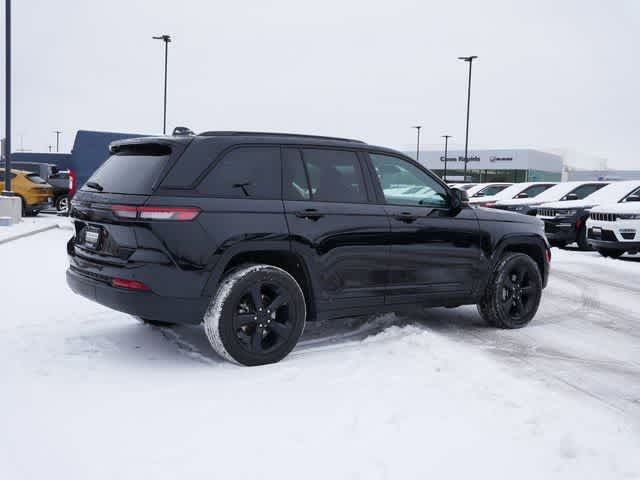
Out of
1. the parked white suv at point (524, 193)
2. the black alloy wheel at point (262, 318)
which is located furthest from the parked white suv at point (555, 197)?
the black alloy wheel at point (262, 318)

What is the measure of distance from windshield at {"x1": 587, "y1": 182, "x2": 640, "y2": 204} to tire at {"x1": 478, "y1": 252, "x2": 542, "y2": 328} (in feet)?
→ 33.1

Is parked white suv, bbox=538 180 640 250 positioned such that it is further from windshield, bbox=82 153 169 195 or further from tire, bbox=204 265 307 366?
windshield, bbox=82 153 169 195

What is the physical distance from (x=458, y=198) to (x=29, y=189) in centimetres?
1757

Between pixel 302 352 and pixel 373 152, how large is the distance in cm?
184

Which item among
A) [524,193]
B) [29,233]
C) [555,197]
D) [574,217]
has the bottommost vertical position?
[29,233]

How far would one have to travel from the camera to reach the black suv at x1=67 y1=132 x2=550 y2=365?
15.3 feet

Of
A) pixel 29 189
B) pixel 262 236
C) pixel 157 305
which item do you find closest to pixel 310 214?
pixel 262 236

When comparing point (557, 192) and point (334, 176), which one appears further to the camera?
point (557, 192)

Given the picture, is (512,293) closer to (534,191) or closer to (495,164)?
(534,191)

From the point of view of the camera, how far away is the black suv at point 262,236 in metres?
4.67

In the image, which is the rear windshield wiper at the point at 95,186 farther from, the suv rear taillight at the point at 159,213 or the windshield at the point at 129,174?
the suv rear taillight at the point at 159,213

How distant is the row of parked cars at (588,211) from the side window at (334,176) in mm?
7973

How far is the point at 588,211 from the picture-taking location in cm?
1575

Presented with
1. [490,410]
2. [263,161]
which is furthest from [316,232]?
[490,410]
